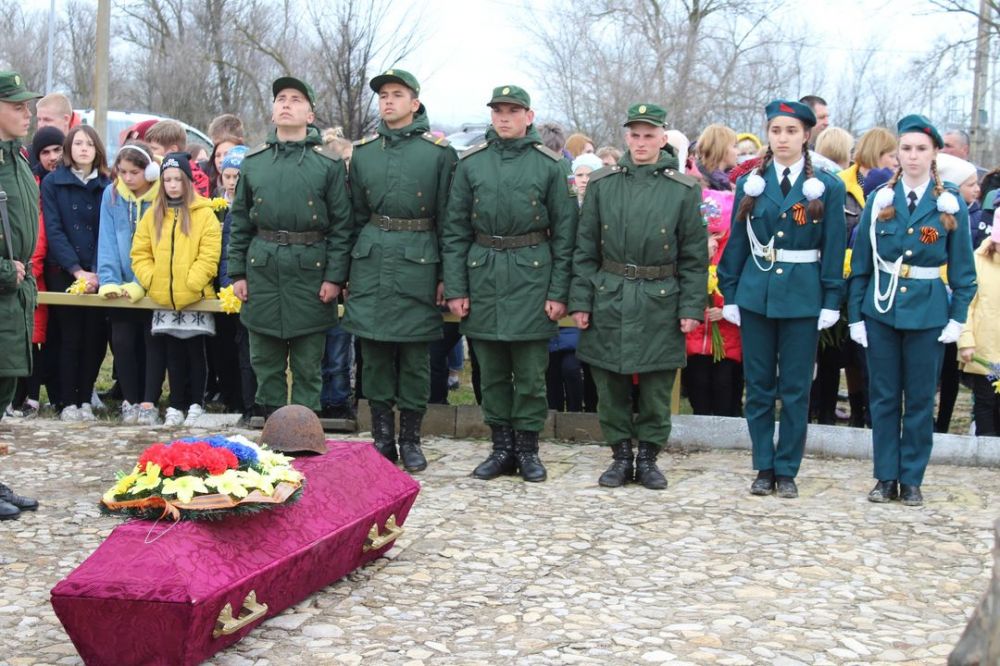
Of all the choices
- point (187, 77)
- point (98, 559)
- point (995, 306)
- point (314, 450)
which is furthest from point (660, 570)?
point (187, 77)

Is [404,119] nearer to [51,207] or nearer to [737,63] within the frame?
[51,207]

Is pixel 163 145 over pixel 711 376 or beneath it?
over

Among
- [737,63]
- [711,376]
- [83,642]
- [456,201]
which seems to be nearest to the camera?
[83,642]

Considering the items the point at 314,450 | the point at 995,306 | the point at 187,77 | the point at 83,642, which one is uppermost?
the point at 187,77

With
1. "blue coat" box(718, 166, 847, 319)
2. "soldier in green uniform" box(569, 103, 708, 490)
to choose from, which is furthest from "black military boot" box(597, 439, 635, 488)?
"blue coat" box(718, 166, 847, 319)

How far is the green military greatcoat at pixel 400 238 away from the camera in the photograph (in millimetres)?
7359

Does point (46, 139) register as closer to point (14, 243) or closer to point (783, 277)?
point (14, 243)

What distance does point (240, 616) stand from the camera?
455cm

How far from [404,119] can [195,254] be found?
2.13 meters

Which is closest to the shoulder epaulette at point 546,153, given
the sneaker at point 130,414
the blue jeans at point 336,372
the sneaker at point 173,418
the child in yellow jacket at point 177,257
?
the blue jeans at point 336,372

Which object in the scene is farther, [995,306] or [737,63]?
[737,63]

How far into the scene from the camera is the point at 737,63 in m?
27.9

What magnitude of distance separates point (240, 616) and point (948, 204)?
13.6 ft

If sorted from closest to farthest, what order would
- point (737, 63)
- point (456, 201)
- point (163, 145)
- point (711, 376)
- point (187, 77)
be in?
1. point (456, 201)
2. point (711, 376)
3. point (163, 145)
4. point (737, 63)
5. point (187, 77)
